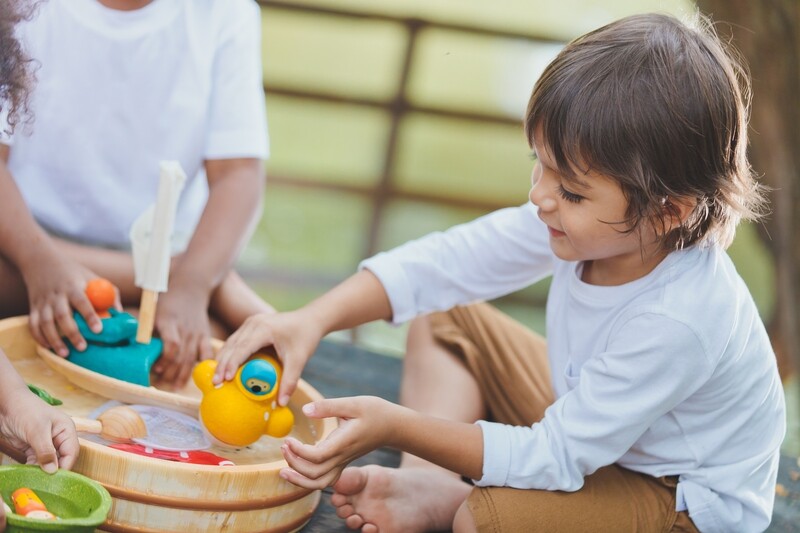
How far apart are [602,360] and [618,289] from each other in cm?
10

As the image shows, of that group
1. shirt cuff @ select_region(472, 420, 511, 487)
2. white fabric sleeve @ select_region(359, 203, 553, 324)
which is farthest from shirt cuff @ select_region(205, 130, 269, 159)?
shirt cuff @ select_region(472, 420, 511, 487)

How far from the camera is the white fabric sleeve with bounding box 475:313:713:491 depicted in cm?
107

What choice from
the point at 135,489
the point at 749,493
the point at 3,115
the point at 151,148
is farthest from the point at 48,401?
the point at 749,493

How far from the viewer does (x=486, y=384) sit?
146 cm

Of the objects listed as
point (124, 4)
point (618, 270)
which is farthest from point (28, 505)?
point (124, 4)

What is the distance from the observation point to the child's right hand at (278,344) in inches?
42.8

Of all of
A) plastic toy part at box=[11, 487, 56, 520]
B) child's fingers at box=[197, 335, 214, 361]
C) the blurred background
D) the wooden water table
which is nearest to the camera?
plastic toy part at box=[11, 487, 56, 520]

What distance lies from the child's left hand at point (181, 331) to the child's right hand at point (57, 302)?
78 mm

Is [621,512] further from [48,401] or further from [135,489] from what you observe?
[48,401]

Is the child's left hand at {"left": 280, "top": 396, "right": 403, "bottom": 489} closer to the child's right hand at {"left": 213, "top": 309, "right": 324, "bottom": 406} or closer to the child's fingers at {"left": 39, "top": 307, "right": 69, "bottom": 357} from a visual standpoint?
the child's right hand at {"left": 213, "top": 309, "right": 324, "bottom": 406}

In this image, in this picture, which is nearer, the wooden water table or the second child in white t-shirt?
the wooden water table

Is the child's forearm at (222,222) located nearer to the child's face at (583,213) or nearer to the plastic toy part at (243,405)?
the plastic toy part at (243,405)

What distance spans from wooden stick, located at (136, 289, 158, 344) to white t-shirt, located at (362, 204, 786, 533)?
0.44 metres

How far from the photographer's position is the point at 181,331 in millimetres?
1325
